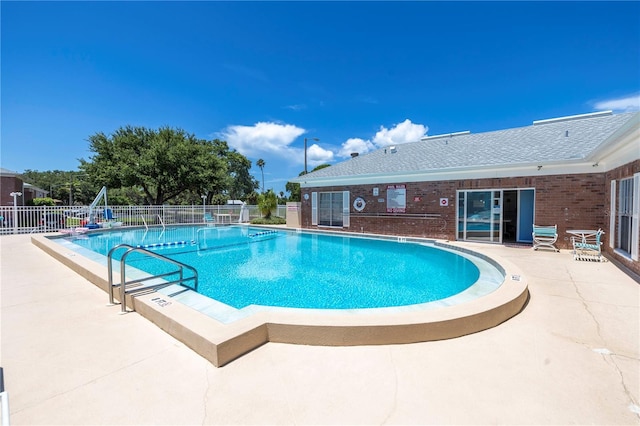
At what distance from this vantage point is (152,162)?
21.0 meters

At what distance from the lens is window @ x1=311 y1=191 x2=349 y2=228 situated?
49.6 ft

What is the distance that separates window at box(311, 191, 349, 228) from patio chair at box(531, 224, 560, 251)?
8.19 m

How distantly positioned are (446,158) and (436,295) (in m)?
8.98

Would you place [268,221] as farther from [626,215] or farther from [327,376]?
[327,376]

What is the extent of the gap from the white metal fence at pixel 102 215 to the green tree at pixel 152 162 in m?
3.29

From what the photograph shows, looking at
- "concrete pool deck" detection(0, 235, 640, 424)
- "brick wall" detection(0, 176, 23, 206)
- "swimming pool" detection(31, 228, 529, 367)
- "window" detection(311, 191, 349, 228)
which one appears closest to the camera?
"concrete pool deck" detection(0, 235, 640, 424)

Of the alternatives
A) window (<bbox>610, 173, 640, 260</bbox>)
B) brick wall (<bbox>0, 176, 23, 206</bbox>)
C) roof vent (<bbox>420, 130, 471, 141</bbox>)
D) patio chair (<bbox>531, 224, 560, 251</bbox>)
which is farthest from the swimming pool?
brick wall (<bbox>0, 176, 23, 206</bbox>)

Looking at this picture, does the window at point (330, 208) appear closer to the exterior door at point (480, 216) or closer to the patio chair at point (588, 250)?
the exterior door at point (480, 216)

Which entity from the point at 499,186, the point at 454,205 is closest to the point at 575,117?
the point at 499,186

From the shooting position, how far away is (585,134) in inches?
421

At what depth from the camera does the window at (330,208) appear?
15107 mm

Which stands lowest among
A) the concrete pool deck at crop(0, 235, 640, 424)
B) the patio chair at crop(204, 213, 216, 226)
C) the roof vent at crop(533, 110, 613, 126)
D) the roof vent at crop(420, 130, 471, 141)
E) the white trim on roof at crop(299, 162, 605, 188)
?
the concrete pool deck at crop(0, 235, 640, 424)

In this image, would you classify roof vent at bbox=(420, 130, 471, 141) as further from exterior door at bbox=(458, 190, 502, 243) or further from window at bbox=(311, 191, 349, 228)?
window at bbox=(311, 191, 349, 228)

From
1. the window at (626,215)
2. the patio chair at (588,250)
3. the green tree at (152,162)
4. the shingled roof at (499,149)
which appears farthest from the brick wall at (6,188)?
the window at (626,215)
